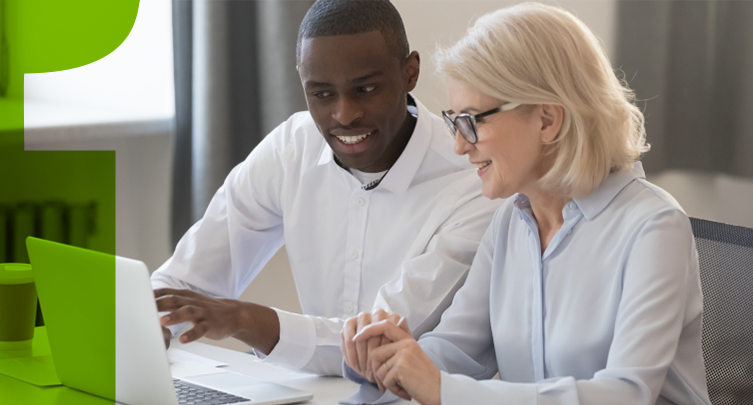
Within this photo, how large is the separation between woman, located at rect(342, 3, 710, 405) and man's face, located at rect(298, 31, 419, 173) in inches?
12.3

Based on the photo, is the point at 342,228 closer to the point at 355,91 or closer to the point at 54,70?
the point at 355,91

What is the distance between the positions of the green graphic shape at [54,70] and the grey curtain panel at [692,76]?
1.57 meters

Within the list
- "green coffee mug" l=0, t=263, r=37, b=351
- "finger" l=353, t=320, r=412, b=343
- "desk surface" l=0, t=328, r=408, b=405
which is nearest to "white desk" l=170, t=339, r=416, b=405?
"desk surface" l=0, t=328, r=408, b=405

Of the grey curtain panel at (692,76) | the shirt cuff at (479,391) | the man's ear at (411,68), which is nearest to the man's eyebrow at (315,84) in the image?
the man's ear at (411,68)

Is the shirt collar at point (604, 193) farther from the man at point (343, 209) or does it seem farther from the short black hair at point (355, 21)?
the short black hair at point (355, 21)

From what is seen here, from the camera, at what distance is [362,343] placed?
1184mm

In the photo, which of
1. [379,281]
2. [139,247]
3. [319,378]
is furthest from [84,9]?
[319,378]

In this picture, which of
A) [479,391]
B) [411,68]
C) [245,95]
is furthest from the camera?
[245,95]

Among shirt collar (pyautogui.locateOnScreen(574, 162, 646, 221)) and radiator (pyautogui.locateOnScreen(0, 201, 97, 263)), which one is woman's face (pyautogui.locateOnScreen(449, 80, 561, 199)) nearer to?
shirt collar (pyautogui.locateOnScreen(574, 162, 646, 221))

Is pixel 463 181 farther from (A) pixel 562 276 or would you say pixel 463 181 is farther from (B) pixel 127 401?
(B) pixel 127 401

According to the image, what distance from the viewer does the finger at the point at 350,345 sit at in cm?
120

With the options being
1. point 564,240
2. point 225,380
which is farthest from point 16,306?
point 564,240

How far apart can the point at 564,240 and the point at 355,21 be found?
2.01 feet

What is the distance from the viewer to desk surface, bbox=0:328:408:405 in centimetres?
113
